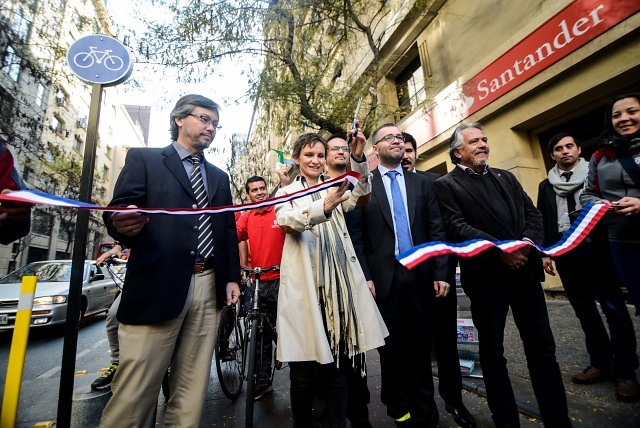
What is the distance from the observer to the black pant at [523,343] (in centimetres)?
216

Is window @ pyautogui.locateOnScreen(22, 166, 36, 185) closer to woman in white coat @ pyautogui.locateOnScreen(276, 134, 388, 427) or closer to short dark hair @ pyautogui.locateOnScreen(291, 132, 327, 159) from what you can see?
short dark hair @ pyautogui.locateOnScreen(291, 132, 327, 159)

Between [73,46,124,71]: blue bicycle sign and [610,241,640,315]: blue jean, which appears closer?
[610,241,640,315]: blue jean

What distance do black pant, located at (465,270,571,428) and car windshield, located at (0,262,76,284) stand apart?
868 centimetres

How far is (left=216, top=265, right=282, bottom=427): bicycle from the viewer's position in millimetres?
3230

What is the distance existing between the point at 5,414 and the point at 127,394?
53 centimetres

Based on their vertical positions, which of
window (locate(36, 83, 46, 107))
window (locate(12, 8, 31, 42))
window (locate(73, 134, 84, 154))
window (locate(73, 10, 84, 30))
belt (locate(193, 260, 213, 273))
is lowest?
belt (locate(193, 260, 213, 273))

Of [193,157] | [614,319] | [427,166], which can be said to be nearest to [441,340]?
[614,319]

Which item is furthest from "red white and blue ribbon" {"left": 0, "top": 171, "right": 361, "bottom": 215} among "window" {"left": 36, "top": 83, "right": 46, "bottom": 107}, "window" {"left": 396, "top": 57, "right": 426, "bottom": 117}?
"window" {"left": 36, "top": 83, "right": 46, "bottom": 107}

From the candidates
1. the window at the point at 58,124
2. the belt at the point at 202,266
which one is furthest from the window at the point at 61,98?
the belt at the point at 202,266

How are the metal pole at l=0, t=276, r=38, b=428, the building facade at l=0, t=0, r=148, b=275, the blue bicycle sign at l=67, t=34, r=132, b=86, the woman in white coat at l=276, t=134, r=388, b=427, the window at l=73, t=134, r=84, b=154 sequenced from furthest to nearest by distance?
the window at l=73, t=134, r=84, b=154 → the building facade at l=0, t=0, r=148, b=275 → the blue bicycle sign at l=67, t=34, r=132, b=86 → the woman in white coat at l=276, t=134, r=388, b=427 → the metal pole at l=0, t=276, r=38, b=428

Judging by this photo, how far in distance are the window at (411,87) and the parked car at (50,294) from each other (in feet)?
31.7

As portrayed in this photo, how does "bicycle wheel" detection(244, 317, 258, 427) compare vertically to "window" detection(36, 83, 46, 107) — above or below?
below

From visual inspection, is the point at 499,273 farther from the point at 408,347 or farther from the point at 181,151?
the point at 181,151

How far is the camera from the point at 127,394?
5.75 feet
